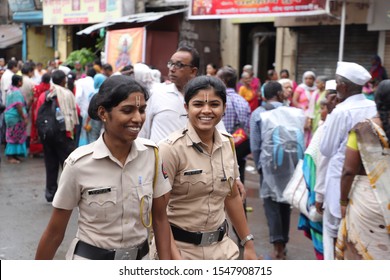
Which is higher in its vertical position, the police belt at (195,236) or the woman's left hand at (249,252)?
the police belt at (195,236)

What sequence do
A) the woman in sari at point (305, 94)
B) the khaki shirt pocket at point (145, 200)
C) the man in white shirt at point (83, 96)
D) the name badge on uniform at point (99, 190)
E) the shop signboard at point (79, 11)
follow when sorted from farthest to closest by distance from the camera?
the shop signboard at point (79, 11), the woman in sari at point (305, 94), the man in white shirt at point (83, 96), the khaki shirt pocket at point (145, 200), the name badge on uniform at point (99, 190)

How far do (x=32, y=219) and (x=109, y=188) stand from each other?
14.7 ft

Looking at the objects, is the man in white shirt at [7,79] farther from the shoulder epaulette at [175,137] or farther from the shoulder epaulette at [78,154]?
the shoulder epaulette at [78,154]

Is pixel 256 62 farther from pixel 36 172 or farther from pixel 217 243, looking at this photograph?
pixel 217 243

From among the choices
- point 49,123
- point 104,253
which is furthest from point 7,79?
point 104,253

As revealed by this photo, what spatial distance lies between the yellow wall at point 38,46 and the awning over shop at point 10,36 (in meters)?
1.63

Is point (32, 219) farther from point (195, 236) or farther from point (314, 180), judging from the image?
point (195, 236)

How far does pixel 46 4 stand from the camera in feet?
58.6

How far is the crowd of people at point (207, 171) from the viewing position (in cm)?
249

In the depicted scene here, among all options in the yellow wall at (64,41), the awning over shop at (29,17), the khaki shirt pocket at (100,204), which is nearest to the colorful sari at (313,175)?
the khaki shirt pocket at (100,204)

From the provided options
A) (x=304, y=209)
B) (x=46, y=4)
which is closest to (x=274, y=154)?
(x=304, y=209)

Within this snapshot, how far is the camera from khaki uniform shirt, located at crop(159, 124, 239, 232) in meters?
2.94
